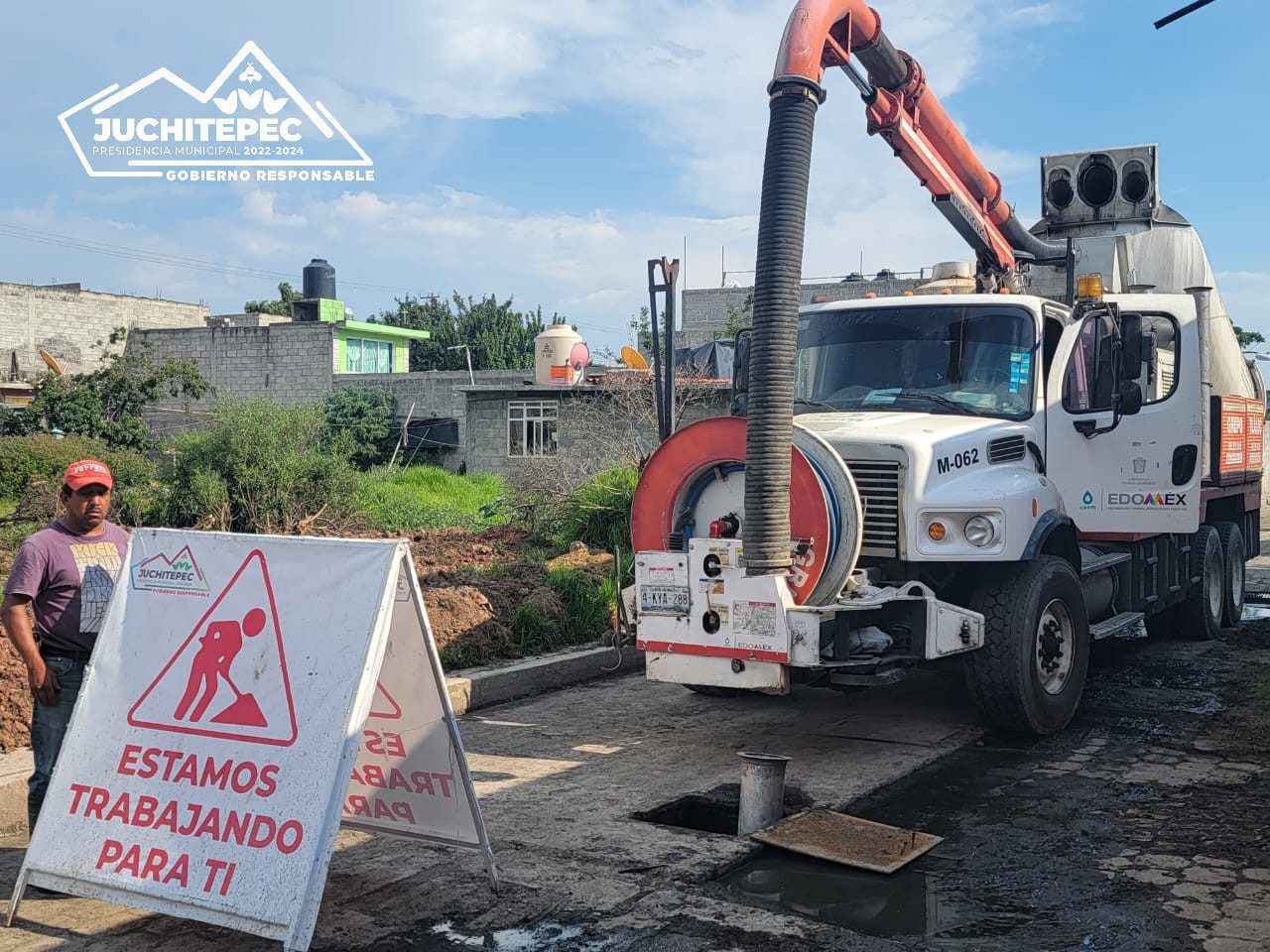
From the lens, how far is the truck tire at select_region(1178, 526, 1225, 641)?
11188 mm

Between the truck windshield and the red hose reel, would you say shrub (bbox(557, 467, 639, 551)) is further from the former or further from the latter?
the red hose reel

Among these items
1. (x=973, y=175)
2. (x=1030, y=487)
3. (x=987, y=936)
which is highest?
(x=973, y=175)

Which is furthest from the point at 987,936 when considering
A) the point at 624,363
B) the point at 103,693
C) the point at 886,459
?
the point at 624,363

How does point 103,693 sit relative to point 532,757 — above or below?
above

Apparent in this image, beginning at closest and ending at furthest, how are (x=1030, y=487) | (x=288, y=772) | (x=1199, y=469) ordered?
Result: (x=288, y=772) < (x=1030, y=487) < (x=1199, y=469)

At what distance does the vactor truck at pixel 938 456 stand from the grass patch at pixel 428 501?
413 inches

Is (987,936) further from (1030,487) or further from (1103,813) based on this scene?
(1030,487)

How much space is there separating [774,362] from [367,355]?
4101 centimetres

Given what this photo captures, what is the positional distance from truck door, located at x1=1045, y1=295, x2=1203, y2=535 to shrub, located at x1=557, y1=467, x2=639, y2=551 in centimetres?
615

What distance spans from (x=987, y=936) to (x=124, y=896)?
128 inches

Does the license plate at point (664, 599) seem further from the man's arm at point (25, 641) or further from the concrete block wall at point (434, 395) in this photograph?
the concrete block wall at point (434, 395)

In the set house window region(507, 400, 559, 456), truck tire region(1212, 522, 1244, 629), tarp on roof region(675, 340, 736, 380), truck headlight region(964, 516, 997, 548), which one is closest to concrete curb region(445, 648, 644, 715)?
truck headlight region(964, 516, 997, 548)

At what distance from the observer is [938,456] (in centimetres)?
720

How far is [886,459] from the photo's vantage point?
7.16 meters
